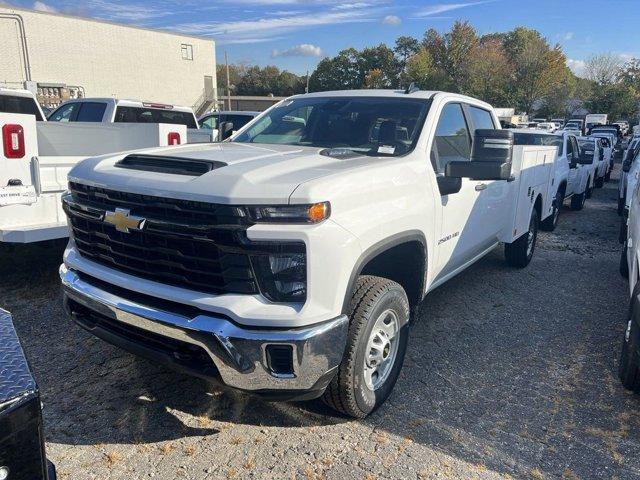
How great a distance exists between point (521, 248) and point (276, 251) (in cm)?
489

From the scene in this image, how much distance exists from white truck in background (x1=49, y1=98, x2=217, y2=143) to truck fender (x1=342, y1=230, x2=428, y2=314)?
6990mm

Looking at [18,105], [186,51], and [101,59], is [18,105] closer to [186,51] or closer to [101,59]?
[101,59]

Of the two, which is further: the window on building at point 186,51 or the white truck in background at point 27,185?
the window on building at point 186,51

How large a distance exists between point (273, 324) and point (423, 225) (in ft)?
4.78

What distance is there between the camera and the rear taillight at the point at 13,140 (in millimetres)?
4387

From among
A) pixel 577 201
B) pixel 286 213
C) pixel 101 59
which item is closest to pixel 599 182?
pixel 577 201

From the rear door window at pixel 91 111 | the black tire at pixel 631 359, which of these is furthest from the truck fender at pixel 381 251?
the rear door window at pixel 91 111

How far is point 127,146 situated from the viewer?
5973 mm

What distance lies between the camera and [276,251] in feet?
8.09

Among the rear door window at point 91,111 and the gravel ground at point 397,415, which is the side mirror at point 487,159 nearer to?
the gravel ground at point 397,415

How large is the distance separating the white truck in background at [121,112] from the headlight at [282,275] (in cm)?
767

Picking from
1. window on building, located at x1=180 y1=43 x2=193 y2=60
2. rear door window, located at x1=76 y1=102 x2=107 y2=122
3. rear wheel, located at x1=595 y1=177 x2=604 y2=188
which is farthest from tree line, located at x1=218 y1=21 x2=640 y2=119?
rear door window, located at x1=76 y1=102 x2=107 y2=122

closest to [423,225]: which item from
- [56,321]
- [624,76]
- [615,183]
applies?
[56,321]

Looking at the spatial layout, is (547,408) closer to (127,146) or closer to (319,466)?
(319,466)
